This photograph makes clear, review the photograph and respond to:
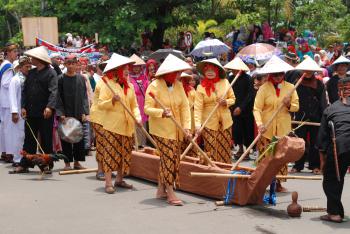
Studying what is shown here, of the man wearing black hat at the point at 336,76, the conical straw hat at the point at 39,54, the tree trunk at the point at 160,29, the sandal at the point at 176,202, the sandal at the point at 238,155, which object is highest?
the tree trunk at the point at 160,29

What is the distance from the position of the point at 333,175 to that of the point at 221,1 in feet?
48.4

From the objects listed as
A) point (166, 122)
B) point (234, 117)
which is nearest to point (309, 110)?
point (234, 117)

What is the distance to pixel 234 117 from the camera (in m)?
14.3

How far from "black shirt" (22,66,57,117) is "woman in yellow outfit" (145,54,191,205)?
2.85 m

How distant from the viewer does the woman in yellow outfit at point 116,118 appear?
32.7ft

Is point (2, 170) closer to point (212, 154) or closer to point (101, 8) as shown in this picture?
point (212, 154)

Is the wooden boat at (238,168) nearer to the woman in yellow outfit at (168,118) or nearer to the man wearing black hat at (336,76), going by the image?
the woman in yellow outfit at (168,118)

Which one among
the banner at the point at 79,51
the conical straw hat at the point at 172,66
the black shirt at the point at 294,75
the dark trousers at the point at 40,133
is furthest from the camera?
the banner at the point at 79,51

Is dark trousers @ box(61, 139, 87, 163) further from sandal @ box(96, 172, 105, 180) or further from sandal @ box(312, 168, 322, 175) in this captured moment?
sandal @ box(312, 168, 322, 175)

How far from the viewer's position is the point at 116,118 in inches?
394

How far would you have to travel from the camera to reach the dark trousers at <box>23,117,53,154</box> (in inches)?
461

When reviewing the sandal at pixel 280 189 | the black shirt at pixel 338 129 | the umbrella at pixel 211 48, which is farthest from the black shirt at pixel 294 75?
the umbrella at pixel 211 48

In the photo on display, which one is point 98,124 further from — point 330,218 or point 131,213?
point 330,218

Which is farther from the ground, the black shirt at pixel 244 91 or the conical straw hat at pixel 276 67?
the conical straw hat at pixel 276 67
